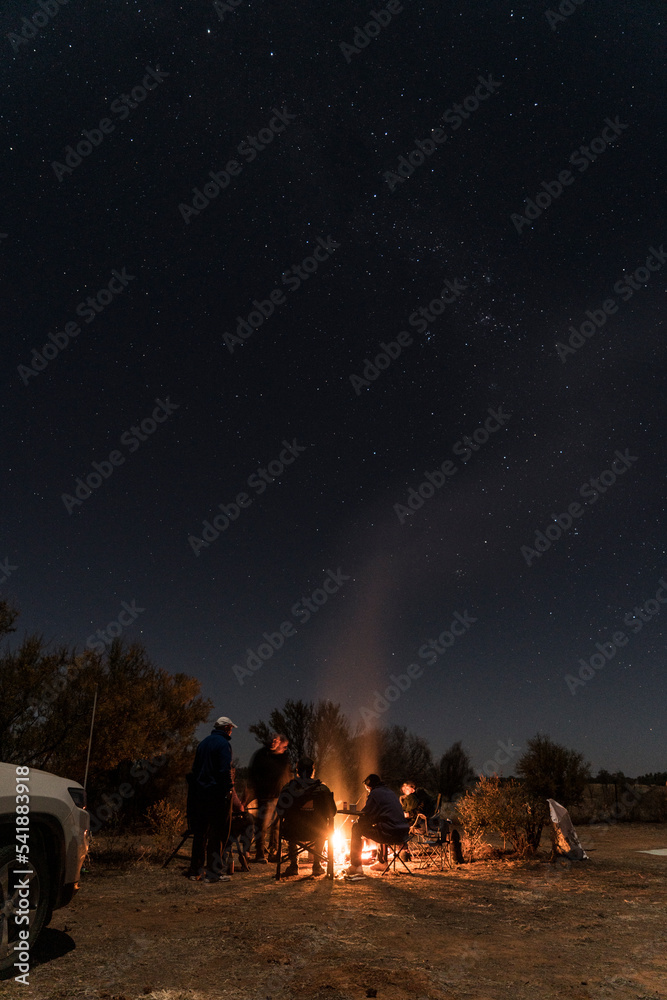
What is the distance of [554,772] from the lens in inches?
753

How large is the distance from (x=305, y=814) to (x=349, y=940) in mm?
2884

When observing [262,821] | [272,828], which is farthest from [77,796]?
[272,828]

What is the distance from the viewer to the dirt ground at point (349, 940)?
3.69 m

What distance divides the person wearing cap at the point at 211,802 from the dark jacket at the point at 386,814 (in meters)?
1.79

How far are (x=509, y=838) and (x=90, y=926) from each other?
7595 millimetres

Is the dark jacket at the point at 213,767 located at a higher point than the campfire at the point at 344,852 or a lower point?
higher

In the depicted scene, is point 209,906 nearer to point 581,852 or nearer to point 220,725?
point 220,725

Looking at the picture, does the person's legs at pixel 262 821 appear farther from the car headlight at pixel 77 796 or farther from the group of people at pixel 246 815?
the car headlight at pixel 77 796

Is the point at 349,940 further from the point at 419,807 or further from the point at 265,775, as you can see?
the point at 419,807

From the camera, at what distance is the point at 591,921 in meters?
5.68

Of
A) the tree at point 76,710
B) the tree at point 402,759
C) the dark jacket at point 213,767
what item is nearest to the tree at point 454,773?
the tree at point 402,759

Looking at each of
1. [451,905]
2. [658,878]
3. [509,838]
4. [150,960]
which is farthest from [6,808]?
[509,838]

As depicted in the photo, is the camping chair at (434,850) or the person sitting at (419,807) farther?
the person sitting at (419,807)

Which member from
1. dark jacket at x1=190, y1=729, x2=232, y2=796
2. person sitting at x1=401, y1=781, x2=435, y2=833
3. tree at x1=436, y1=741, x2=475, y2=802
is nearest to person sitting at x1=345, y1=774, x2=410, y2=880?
dark jacket at x1=190, y1=729, x2=232, y2=796
